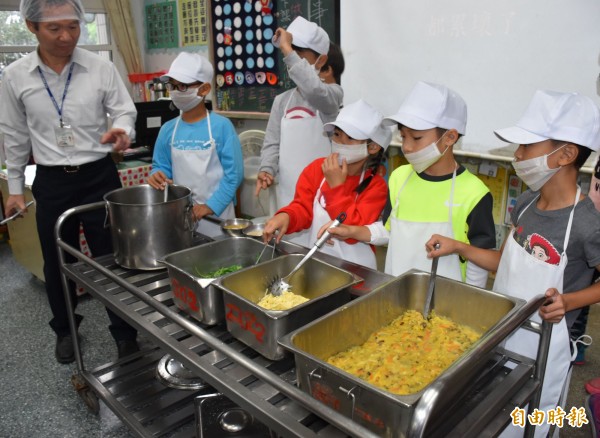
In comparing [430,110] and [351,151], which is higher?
[430,110]

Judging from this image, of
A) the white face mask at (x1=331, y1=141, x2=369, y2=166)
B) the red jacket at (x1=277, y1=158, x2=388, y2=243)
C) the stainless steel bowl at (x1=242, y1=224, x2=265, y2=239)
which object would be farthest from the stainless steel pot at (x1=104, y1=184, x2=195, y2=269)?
the white face mask at (x1=331, y1=141, x2=369, y2=166)

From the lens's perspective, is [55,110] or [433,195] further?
[55,110]

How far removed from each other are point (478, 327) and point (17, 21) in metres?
5.04

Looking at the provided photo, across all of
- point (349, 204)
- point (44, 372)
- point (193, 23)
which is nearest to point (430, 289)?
point (349, 204)

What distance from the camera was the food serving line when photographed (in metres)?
0.78

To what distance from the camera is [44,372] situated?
7.30ft

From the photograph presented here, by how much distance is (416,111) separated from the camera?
142 centimetres

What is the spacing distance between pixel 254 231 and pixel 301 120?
99cm

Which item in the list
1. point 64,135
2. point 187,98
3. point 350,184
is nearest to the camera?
point 350,184

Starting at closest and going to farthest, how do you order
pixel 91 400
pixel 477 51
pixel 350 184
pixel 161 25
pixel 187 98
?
pixel 350 184 → pixel 91 400 → pixel 187 98 → pixel 477 51 → pixel 161 25

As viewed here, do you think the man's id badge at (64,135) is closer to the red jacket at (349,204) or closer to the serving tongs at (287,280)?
the red jacket at (349,204)

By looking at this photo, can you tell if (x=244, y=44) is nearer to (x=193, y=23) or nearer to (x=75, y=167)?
(x=193, y=23)

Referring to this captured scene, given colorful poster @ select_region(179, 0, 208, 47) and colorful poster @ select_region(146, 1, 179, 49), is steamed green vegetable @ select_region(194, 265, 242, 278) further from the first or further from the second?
colorful poster @ select_region(146, 1, 179, 49)

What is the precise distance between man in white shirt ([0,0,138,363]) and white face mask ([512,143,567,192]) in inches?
58.6
